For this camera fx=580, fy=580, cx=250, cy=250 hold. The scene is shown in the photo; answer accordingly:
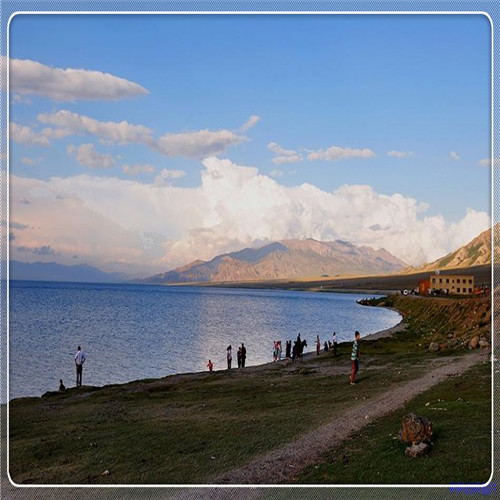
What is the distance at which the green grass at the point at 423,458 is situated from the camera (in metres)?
11.2

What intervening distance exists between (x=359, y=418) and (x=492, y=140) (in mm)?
9888

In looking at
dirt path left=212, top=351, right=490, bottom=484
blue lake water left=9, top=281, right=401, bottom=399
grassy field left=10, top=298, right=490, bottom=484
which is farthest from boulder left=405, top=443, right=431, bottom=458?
blue lake water left=9, top=281, right=401, bottom=399

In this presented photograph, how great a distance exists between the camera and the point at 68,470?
13805 millimetres

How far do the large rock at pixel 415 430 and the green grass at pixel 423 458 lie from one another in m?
0.22

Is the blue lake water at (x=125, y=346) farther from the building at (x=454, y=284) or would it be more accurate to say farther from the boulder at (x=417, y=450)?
the building at (x=454, y=284)

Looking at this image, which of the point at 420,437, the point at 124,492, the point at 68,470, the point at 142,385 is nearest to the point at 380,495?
the point at 420,437

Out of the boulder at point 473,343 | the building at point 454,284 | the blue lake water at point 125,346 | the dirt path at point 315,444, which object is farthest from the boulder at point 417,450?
the building at point 454,284

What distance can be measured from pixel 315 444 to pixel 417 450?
306 centimetres

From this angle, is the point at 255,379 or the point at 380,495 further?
the point at 255,379

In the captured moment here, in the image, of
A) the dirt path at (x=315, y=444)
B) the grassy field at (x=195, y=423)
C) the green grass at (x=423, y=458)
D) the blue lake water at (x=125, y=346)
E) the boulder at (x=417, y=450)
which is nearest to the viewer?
the green grass at (x=423, y=458)

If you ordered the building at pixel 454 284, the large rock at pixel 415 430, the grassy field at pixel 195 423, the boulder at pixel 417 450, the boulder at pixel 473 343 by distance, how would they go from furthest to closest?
the building at pixel 454 284
the boulder at pixel 473 343
the grassy field at pixel 195 423
the large rock at pixel 415 430
the boulder at pixel 417 450

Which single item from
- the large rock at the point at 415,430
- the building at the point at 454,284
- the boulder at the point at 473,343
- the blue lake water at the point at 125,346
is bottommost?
the blue lake water at the point at 125,346

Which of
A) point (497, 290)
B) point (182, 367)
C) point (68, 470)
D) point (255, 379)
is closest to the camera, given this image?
point (497, 290)

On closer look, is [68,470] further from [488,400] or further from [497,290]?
[488,400]
